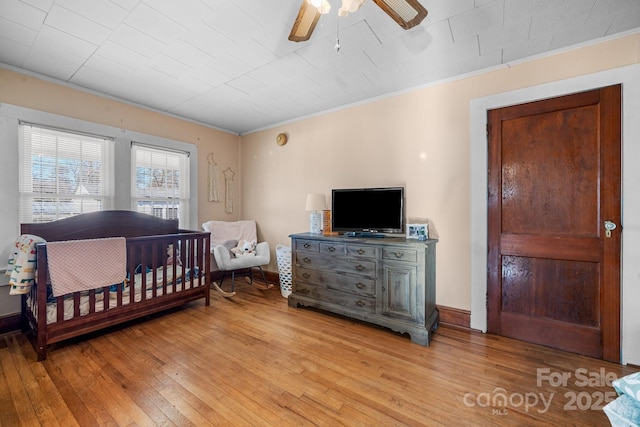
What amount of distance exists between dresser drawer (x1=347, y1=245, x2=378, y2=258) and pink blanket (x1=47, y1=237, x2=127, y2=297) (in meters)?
2.09

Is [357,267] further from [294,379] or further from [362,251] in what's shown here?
[294,379]

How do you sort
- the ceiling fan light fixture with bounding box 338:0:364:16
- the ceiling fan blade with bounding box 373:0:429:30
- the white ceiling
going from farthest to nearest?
the white ceiling
the ceiling fan blade with bounding box 373:0:429:30
the ceiling fan light fixture with bounding box 338:0:364:16

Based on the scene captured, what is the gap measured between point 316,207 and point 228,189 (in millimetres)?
1928

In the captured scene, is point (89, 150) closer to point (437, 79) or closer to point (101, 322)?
point (101, 322)

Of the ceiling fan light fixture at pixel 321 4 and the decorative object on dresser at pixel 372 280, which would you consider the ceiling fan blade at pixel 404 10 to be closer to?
the ceiling fan light fixture at pixel 321 4

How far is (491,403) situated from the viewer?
4.99 feet

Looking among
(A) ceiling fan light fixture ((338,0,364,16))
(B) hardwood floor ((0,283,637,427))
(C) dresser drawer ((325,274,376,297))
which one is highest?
(A) ceiling fan light fixture ((338,0,364,16))

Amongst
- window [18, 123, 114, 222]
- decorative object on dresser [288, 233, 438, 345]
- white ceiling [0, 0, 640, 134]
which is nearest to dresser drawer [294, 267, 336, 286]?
decorative object on dresser [288, 233, 438, 345]

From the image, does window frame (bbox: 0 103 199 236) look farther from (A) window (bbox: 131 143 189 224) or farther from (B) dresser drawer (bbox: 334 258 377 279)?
(B) dresser drawer (bbox: 334 258 377 279)

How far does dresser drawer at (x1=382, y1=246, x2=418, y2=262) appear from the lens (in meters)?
2.28

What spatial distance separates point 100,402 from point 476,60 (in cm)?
365

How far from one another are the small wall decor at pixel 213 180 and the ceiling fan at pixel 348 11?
2.96 metres

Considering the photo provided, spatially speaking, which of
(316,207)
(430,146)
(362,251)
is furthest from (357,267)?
(430,146)

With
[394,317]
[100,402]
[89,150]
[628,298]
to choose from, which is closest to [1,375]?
[100,402]
